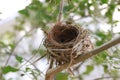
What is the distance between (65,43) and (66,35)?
0.07 meters

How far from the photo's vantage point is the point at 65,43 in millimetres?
1128

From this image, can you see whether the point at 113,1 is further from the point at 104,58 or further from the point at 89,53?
the point at 89,53

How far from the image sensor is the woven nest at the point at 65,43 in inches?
43.1

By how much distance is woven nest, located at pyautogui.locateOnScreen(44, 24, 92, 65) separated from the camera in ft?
3.59

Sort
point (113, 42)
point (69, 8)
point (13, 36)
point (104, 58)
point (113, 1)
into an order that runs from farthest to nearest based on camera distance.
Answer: point (13, 36) → point (113, 1) → point (69, 8) → point (104, 58) → point (113, 42)

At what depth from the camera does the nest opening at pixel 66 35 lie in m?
1.18

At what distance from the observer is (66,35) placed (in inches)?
47.1

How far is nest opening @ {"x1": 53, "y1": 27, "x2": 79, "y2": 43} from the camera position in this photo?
1179 mm

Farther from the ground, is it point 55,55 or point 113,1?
point 113,1

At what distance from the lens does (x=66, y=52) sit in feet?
3.61

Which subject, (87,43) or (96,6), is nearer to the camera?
(87,43)

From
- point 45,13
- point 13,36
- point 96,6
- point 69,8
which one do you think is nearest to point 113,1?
point 96,6

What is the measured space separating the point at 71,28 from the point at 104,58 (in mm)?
321

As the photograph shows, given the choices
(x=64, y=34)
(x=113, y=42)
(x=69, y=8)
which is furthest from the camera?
(x=69, y=8)
